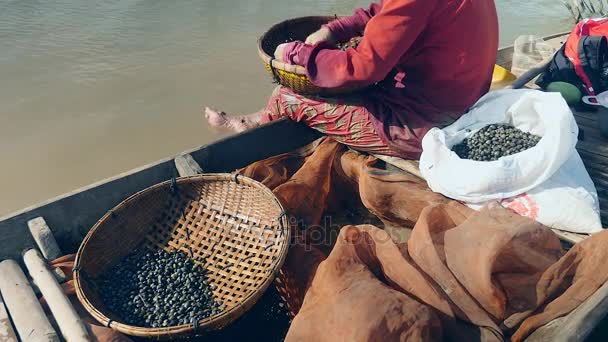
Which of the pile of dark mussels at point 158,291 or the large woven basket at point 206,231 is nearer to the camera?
the pile of dark mussels at point 158,291

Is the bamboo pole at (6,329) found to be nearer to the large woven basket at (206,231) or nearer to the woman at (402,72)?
the large woven basket at (206,231)

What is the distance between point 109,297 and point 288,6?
21.6 ft

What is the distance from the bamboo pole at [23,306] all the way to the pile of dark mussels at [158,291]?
0.93 feet

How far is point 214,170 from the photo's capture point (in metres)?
2.92

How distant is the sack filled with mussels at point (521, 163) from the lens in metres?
2.20

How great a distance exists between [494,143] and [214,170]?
166cm

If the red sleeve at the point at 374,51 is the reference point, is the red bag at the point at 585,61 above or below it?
below

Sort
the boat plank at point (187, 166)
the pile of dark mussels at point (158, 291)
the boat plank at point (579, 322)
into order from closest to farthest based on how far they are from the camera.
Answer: the boat plank at point (579, 322) → the pile of dark mussels at point (158, 291) → the boat plank at point (187, 166)

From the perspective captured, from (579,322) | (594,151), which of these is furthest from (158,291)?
(594,151)

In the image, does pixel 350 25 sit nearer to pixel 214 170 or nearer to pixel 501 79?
pixel 214 170

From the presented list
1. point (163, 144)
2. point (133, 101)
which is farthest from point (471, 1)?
point (133, 101)

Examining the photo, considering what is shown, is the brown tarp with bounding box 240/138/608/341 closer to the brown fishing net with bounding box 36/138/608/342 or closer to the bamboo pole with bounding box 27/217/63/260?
the brown fishing net with bounding box 36/138/608/342

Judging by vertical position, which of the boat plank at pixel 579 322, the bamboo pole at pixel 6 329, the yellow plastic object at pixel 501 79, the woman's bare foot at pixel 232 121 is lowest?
the yellow plastic object at pixel 501 79

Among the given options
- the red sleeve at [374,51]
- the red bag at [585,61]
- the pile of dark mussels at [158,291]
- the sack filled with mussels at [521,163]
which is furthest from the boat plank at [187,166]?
the red bag at [585,61]
